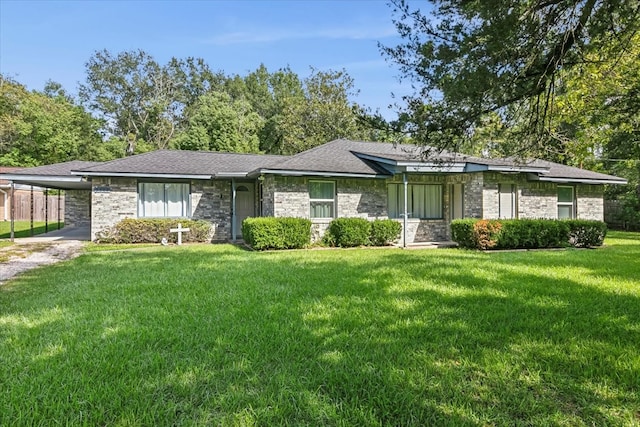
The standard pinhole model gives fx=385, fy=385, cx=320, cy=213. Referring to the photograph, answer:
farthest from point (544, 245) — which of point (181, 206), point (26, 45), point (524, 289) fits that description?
point (26, 45)

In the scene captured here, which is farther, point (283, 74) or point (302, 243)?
point (283, 74)

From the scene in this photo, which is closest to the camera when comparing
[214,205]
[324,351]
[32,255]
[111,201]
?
[324,351]

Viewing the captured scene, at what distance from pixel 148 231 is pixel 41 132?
82.6 ft

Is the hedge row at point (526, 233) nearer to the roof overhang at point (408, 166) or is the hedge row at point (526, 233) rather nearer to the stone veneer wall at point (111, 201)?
the roof overhang at point (408, 166)

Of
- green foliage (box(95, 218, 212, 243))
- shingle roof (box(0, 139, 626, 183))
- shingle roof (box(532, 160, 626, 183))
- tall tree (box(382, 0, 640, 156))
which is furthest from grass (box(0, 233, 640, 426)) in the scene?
shingle roof (box(532, 160, 626, 183))

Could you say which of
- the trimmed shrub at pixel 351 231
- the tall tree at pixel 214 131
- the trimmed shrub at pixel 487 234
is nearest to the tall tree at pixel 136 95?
the tall tree at pixel 214 131

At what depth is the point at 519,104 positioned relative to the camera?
502 cm

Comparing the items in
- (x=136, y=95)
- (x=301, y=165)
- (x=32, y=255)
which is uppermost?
(x=136, y=95)

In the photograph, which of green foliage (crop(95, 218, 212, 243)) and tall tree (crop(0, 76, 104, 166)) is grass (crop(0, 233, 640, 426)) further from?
tall tree (crop(0, 76, 104, 166))

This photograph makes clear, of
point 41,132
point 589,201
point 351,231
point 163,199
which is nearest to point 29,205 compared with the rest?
point 41,132

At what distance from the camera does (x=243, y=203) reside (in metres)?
17.0

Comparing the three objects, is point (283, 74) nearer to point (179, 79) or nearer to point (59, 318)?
point (179, 79)

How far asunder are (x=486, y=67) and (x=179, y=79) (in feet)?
149

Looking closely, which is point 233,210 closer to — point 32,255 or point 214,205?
point 214,205
